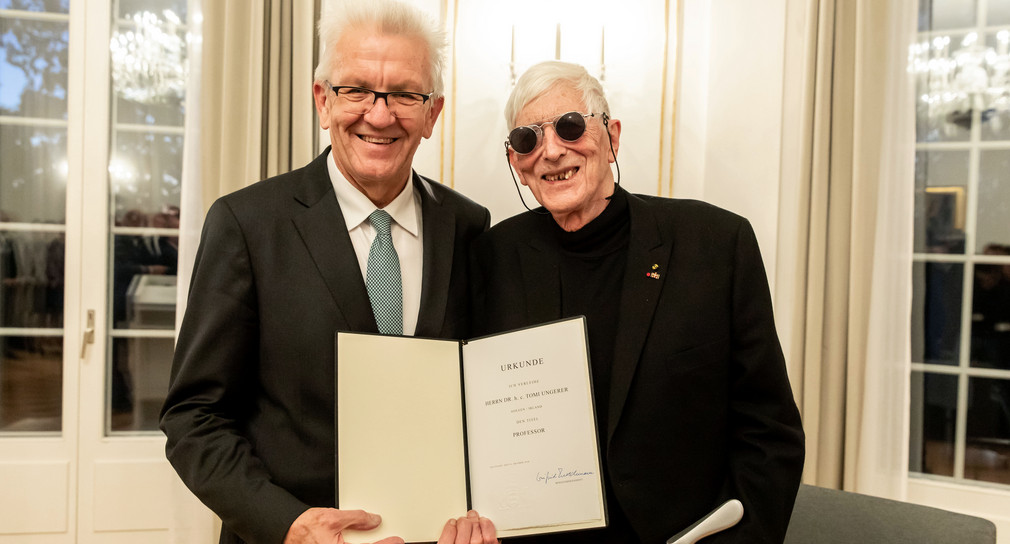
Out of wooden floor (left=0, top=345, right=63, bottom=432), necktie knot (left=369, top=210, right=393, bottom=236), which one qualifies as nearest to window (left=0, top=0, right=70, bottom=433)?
wooden floor (left=0, top=345, right=63, bottom=432)

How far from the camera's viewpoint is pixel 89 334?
3232 mm

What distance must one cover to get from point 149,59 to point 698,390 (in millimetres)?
3191

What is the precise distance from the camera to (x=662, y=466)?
4.46ft

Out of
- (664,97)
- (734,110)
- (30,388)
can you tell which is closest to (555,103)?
(664,97)

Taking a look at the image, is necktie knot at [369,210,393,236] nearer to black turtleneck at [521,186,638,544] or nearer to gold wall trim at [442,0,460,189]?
black turtleneck at [521,186,638,544]

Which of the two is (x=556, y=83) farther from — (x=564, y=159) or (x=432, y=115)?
(x=432, y=115)

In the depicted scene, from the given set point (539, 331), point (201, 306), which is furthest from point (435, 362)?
point (201, 306)

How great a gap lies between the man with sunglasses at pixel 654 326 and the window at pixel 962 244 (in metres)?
2.08

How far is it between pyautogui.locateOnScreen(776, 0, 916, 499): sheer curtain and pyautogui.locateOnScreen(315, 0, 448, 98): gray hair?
6.76 feet

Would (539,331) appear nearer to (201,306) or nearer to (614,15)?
(201,306)

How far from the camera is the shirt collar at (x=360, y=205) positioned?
1.48 metres

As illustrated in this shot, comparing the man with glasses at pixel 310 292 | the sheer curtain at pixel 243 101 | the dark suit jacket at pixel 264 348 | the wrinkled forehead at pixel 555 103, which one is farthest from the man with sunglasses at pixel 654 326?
the sheer curtain at pixel 243 101

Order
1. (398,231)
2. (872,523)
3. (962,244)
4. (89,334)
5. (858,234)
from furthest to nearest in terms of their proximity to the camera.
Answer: (89,334) → (962,244) → (858,234) → (872,523) → (398,231)

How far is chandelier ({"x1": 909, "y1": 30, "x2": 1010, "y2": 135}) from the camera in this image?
286 centimetres
